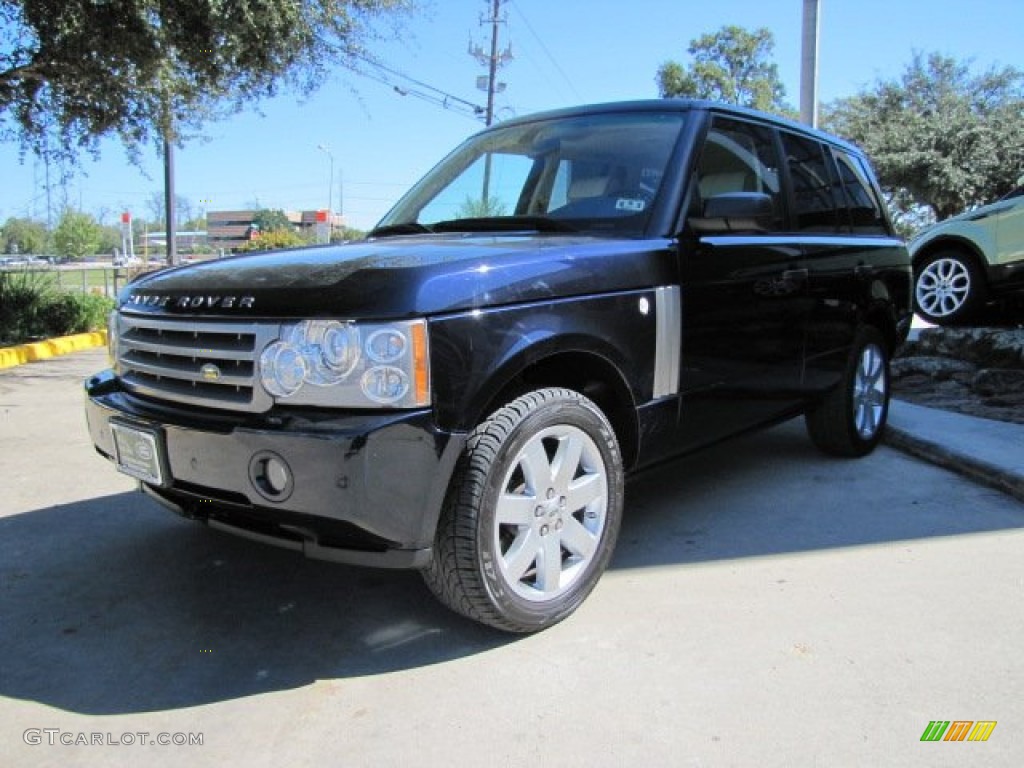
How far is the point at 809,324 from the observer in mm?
4145

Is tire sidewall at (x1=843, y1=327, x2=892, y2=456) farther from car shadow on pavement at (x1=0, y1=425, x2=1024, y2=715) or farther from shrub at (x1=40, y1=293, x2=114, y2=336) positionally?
shrub at (x1=40, y1=293, x2=114, y2=336)

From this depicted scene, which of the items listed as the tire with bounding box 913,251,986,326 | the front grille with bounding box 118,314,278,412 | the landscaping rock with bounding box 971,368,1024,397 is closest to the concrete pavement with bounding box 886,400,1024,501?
the landscaping rock with bounding box 971,368,1024,397

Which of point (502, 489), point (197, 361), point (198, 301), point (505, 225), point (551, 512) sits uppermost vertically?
point (505, 225)

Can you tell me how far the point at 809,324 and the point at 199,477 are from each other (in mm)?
2977

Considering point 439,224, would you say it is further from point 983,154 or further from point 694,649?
point 983,154

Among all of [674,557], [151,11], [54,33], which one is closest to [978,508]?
[674,557]

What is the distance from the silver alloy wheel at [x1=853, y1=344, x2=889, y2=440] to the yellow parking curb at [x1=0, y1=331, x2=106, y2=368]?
8878 millimetres

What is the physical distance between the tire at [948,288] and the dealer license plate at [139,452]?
7.61 meters

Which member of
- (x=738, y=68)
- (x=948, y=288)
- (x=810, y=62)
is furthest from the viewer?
(x=738, y=68)

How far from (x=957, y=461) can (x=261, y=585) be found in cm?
391

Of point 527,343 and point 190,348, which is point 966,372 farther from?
point 190,348

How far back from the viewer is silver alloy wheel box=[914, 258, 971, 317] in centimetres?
826

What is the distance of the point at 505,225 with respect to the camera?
347 cm

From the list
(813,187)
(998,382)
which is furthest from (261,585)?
(998,382)
